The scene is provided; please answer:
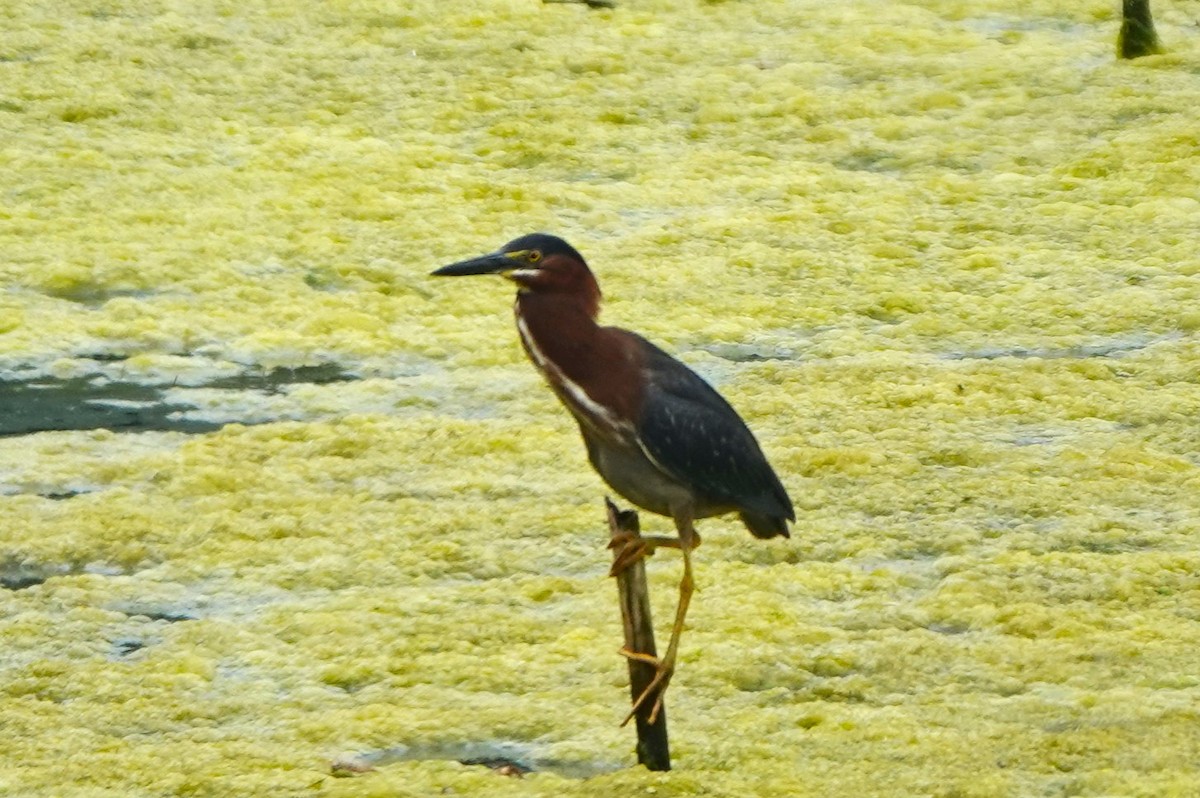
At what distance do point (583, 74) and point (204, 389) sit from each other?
244 cm

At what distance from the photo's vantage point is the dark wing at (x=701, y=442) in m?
3.12

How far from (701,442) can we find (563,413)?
5.49 ft

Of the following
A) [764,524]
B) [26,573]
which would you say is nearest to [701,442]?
[764,524]

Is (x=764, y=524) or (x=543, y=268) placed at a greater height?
(x=543, y=268)

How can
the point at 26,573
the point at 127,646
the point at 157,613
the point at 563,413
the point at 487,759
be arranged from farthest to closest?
the point at 563,413 < the point at 26,573 < the point at 157,613 < the point at 127,646 < the point at 487,759

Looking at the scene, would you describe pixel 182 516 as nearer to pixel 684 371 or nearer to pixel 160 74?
pixel 684 371

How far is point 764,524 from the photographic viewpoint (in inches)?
132

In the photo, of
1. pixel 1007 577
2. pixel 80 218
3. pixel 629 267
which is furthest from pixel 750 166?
pixel 1007 577

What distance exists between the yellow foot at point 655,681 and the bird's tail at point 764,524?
34cm

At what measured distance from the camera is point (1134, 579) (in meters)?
3.90

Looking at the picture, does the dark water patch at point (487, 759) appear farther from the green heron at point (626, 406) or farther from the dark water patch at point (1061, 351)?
the dark water patch at point (1061, 351)

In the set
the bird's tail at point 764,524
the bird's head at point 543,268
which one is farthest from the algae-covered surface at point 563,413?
the bird's head at point 543,268

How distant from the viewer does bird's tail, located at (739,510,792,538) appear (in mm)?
3304

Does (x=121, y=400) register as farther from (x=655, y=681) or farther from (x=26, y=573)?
(x=655, y=681)
